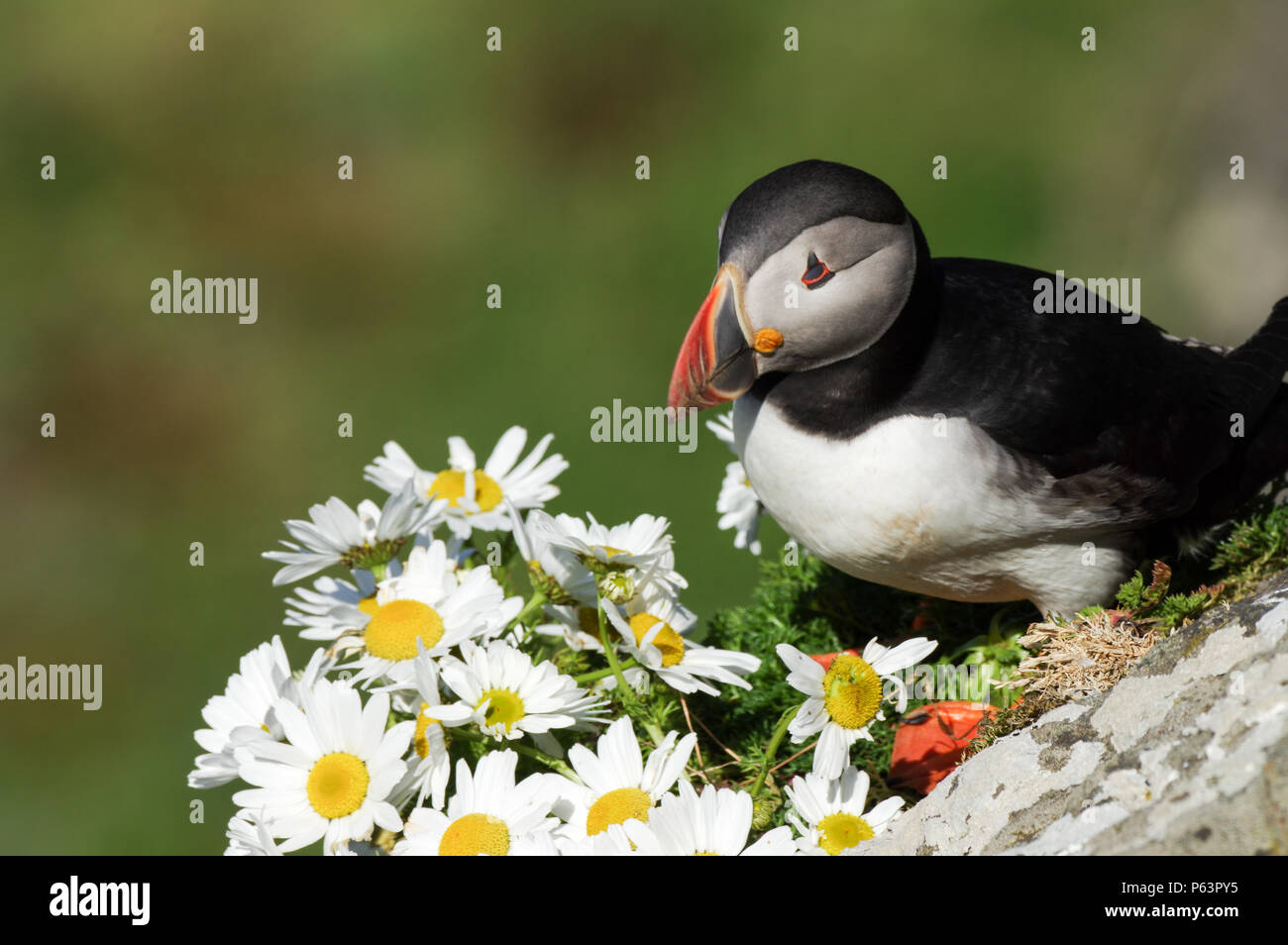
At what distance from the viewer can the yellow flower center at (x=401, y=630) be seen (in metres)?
2.13

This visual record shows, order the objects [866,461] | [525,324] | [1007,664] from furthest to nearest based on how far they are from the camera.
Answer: [525,324]
[1007,664]
[866,461]

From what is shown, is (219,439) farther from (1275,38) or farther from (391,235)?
(1275,38)

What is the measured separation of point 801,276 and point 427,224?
4.25 meters

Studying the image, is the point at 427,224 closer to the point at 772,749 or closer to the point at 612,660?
the point at 612,660

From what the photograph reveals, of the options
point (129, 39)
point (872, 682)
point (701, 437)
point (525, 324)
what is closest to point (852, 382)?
point (872, 682)

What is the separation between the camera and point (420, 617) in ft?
7.08

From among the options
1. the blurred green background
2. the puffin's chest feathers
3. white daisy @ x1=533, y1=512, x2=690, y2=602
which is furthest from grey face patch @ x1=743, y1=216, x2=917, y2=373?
the blurred green background

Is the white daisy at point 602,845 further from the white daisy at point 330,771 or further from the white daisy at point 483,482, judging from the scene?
the white daisy at point 483,482

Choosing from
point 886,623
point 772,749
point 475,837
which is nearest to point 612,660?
point 772,749

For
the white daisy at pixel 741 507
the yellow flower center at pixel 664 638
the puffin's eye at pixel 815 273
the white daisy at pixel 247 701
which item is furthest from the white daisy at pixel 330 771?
the white daisy at pixel 741 507

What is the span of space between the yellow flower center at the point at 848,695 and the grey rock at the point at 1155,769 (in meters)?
0.17

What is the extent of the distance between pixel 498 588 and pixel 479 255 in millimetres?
4205

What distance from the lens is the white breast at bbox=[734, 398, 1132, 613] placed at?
2.43 metres

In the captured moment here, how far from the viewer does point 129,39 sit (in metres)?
6.58
